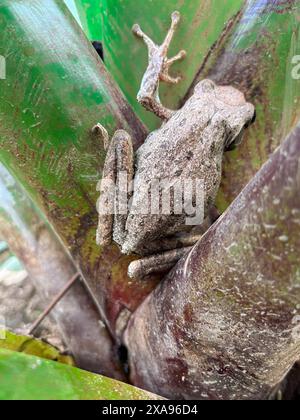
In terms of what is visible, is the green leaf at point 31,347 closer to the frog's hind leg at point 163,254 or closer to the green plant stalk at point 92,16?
the frog's hind leg at point 163,254

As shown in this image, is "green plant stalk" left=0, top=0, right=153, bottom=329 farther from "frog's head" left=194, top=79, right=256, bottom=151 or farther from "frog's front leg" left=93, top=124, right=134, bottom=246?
"frog's head" left=194, top=79, right=256, bottom=151

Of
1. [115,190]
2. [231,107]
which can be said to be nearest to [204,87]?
[231,107]

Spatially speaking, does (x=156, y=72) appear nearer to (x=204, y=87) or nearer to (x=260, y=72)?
(x=204, y=87)

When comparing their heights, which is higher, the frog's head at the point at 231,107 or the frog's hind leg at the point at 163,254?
the frog's head at the point at 231,107

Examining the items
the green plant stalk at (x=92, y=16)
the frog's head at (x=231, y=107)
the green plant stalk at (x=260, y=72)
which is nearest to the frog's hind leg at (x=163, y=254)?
the green plant stalk at (x=260, y=72)

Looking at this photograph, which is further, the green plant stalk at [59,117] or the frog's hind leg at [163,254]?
the frog's hind leg at [163,254]

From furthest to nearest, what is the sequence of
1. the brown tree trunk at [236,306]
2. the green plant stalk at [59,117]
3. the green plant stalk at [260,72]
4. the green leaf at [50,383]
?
the green plant stalk at [260,72] → the green plant stalk at [59,117] → the green leaf at [50,383] → the brown tree trunk at [236,306]

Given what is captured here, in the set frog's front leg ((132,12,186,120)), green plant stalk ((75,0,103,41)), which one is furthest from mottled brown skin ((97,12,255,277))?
green plant stalk ((75,0,103,41))

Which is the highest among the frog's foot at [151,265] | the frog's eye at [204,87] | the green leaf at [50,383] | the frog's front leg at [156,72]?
the frog's front leg at [156,72]

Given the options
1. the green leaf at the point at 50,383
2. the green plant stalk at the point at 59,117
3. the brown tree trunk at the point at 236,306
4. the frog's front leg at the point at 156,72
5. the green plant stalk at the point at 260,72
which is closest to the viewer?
the brown tree trunk at the point at 236,306
